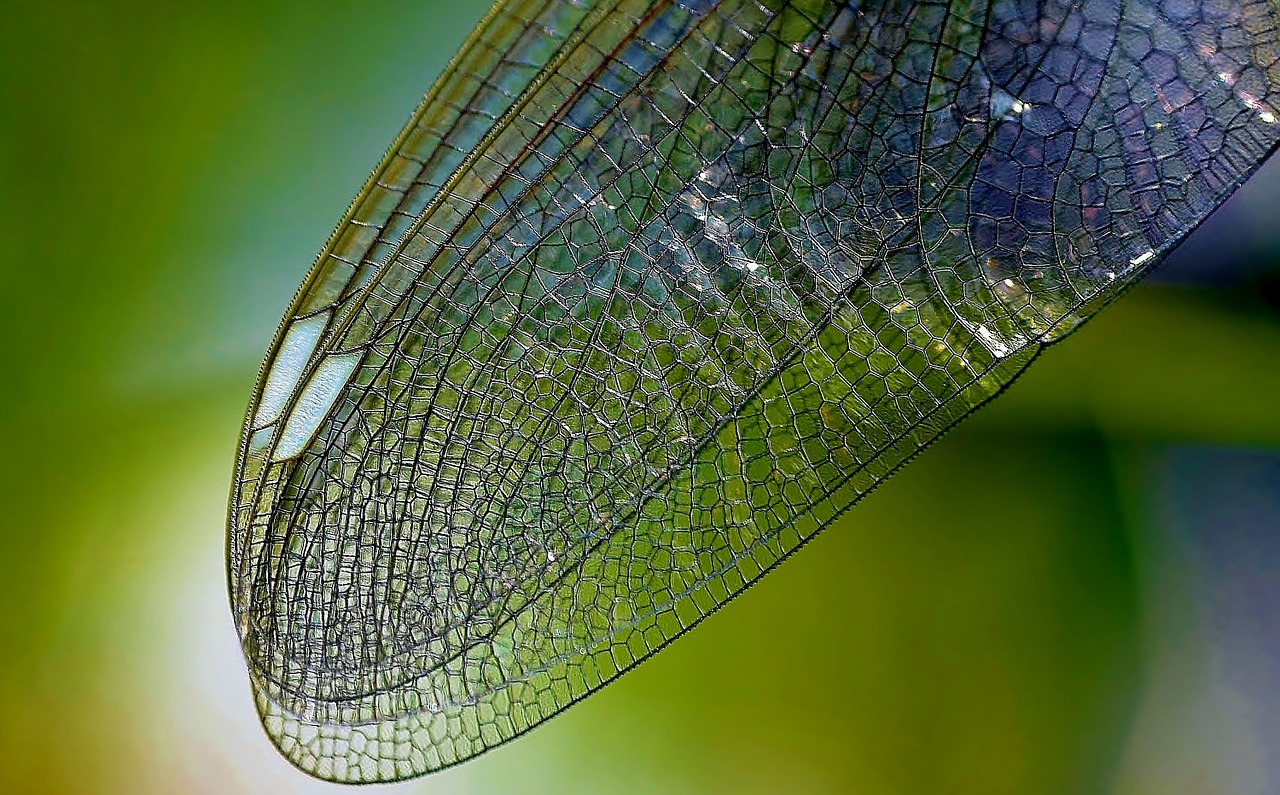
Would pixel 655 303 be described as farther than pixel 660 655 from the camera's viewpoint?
No

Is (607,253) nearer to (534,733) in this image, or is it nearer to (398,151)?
(398,151)

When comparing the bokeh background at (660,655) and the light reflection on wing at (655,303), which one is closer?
the light reflection on wing at (655,303)

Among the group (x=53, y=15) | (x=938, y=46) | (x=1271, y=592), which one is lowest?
(x=1271, y=592)

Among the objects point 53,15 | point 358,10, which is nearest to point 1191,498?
point 358,10
